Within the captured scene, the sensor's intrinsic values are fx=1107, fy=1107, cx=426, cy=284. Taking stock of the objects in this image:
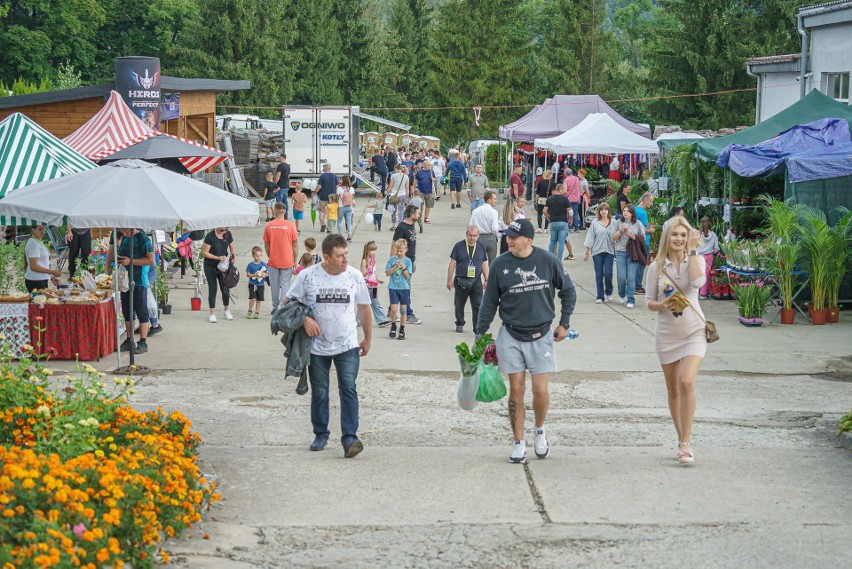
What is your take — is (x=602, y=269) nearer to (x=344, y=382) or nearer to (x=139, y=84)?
(x=344, y=382)

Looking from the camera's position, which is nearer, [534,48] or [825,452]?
[825,452]

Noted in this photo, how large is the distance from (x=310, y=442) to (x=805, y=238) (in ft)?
30.3

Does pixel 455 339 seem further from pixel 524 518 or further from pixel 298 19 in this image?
pixel 298 19

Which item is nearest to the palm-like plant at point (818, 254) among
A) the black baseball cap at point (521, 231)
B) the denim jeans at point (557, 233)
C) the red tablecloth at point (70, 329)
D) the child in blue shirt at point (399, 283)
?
the child in blue shirt at point (399, 283)

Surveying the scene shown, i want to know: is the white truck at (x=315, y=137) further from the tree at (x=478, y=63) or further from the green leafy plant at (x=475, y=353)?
the tree at (x=478, y=63)

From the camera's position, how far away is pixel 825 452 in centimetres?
857

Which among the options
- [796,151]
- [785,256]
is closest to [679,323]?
[785,256]

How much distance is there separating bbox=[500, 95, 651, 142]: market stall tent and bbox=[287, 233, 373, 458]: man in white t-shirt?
88.3 ft

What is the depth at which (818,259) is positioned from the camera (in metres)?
15.4

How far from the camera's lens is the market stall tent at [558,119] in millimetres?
34688

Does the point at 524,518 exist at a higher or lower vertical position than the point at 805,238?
lower

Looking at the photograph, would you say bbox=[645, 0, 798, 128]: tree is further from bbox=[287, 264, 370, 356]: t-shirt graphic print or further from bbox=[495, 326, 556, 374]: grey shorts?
bbox=[287, 264, 370, 356]: t-shirt graphic print

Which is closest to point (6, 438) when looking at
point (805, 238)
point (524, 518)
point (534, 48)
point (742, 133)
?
point (524, 518)

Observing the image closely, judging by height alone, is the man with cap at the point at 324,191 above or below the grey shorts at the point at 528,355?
above
